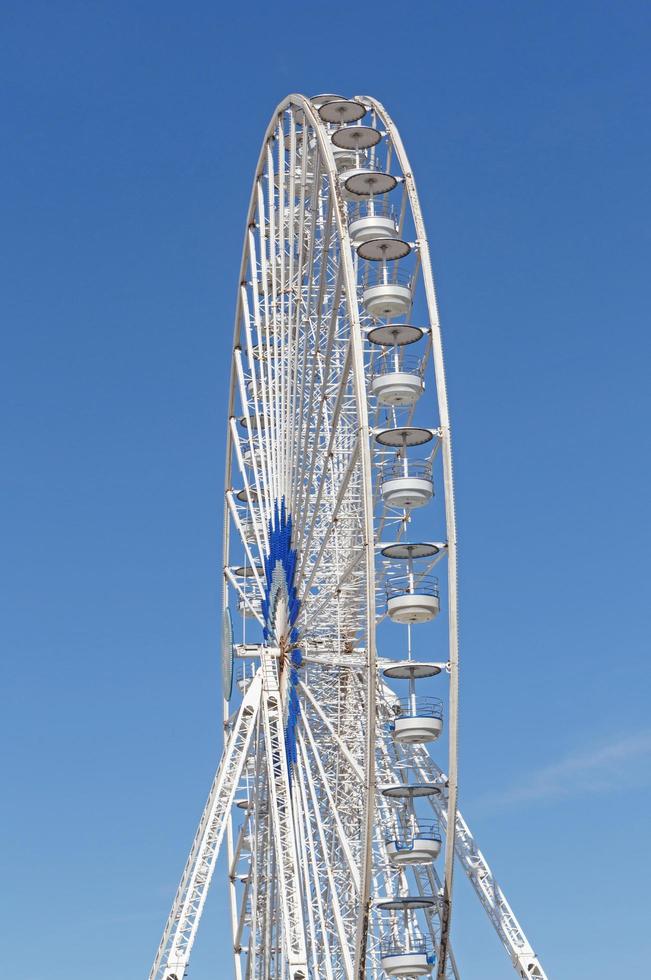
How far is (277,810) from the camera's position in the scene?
1793 inches

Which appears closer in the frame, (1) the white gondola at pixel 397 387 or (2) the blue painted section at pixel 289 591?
(1) the white gondola at pixel 397 387

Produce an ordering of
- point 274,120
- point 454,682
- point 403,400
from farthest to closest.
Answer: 1. point 274,120
2. point 403,400
3. point 454,682

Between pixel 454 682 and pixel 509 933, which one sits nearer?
pixel 454 682

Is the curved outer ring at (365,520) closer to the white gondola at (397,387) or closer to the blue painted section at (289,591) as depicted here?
the white gondola at (397,387)

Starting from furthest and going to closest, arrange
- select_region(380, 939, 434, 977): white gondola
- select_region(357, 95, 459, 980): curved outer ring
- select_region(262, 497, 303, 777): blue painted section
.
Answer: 1. select_region(262, 497, 303, 777): blue painted section
2. select_region(380, 939, 434, 977): white gondola
3. select_region(357, 95, 459, 980): curved outer ring

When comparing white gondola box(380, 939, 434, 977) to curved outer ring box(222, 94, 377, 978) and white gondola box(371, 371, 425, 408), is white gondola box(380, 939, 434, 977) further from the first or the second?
white gondola box(371, 371, 425, 408)

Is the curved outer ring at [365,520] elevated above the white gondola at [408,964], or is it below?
above

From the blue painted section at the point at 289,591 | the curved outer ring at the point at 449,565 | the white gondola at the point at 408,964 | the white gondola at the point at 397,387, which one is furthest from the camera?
the blue painted section at the point at 289,591

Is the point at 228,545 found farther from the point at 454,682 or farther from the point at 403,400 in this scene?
the point at 454,682

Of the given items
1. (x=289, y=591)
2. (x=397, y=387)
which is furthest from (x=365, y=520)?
(x=289, y=591)

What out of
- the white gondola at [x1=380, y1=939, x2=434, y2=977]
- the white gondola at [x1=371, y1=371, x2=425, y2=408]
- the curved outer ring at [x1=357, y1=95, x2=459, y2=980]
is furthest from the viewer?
the white gondola at [x1=371, y1=371, x2=425, y2=408]

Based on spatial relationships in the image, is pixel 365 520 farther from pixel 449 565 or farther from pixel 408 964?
pixel 408 964

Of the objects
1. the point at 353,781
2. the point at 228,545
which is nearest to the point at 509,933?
the point at 353,781

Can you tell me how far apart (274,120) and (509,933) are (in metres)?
19.8
